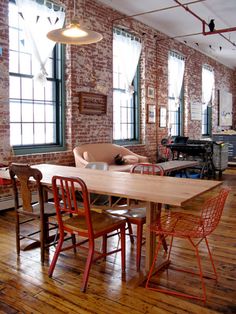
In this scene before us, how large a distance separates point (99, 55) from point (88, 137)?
5.61 ft

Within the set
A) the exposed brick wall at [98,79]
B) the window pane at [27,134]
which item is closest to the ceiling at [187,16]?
Answer: the exposed brick wall at [98,79]

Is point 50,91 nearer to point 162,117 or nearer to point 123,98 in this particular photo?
point 123,98

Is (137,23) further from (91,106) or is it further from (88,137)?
(88,137)

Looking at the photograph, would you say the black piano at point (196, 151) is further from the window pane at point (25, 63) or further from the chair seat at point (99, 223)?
the chair seat at point (99, 223)

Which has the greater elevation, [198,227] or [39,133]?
[39,133]

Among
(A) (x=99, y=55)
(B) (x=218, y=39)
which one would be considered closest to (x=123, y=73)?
(A) (x=99, y=55)

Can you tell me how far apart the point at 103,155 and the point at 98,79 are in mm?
1580

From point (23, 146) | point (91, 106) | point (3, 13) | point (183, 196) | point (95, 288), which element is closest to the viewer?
point (183, 196)

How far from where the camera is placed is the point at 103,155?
6820 mm

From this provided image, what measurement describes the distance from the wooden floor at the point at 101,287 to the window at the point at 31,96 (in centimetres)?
250

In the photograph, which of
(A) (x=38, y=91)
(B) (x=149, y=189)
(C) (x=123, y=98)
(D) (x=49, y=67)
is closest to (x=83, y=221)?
(B) (x=149, y=189)

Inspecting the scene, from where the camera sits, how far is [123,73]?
313 inches

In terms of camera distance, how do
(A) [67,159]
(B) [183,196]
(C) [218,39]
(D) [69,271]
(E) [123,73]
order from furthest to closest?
(C) [218,39]
(E) [123,73]
(A) [67,159]
(D) [69,271]
(B) [183,196]

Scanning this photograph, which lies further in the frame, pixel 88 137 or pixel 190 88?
pixel 190 88
